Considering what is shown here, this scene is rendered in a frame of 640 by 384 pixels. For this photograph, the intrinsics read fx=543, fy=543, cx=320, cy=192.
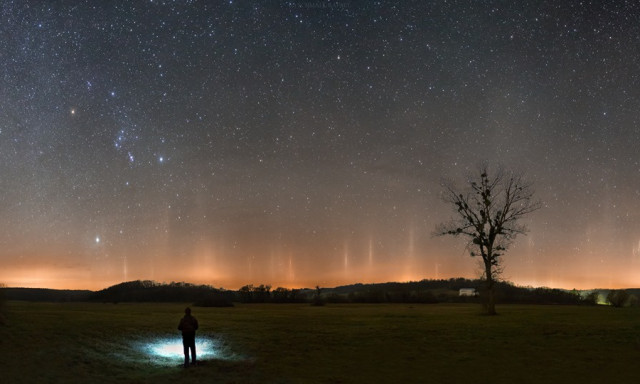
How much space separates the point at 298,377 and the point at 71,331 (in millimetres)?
14478

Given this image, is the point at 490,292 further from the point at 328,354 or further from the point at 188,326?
the point at 188,326

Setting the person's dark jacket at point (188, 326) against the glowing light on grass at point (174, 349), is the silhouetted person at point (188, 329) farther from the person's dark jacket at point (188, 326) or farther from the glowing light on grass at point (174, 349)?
the glowing light on grass at point (174, 349)

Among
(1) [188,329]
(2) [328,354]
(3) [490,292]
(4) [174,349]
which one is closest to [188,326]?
(1) [188,329]

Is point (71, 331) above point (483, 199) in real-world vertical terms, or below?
below

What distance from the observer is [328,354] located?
91.2 feet

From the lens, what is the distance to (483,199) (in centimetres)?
5594

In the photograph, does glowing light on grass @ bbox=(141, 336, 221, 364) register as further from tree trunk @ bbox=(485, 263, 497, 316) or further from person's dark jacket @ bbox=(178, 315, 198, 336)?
tree trunk @ bbox=(485, 263, 497, 316)

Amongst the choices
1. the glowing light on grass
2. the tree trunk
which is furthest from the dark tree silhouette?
the glowing light on grass

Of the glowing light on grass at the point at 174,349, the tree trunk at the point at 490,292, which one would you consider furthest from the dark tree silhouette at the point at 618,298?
the glowing light on grass at the point at 174,349

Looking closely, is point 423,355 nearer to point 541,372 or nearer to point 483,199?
point 541,372

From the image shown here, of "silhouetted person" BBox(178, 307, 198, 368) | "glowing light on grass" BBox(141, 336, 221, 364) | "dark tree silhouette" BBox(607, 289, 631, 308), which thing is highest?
"silhouetted person" BBox(178, 307, 198, 368)

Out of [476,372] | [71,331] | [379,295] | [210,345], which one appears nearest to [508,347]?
[476,372]

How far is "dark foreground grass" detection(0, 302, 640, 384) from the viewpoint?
2205 centimetres

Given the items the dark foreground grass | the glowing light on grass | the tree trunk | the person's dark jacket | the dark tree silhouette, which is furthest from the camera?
the dark tree silhouette
